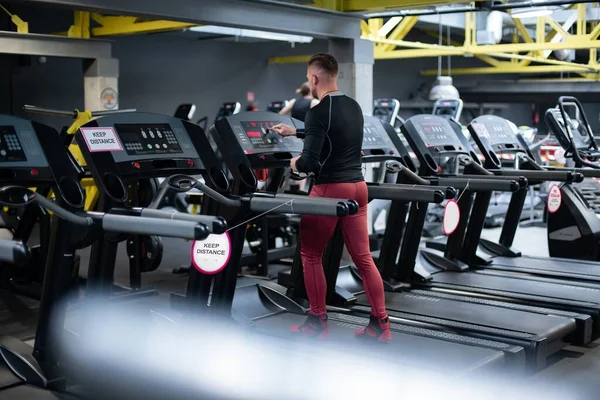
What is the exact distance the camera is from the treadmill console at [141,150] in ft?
12.5

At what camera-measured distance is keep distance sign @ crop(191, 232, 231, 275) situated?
397 cm

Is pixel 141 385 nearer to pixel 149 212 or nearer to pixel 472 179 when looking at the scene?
pixel 149 212

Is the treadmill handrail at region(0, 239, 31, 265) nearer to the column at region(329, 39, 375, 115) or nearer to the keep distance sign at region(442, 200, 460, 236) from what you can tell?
the keep distance sign at region(442, 200, 460, 236)

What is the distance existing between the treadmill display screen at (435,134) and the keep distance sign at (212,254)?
2403 mm

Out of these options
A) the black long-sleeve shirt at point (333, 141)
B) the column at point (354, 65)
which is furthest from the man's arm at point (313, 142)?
the column at point (354, 65)

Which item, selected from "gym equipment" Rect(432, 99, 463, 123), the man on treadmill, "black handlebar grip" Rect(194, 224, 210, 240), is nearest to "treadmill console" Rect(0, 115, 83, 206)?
"black handlebar grip" Rect(194, 224, 210, 240)

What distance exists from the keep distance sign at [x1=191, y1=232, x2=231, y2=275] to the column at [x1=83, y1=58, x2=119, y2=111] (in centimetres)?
682

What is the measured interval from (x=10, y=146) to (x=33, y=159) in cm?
12

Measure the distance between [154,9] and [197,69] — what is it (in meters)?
8.86

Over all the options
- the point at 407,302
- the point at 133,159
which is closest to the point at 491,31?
the point at 407,302

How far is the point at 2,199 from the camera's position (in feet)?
11.5

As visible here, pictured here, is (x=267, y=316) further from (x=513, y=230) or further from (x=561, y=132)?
(x=561, y=132)

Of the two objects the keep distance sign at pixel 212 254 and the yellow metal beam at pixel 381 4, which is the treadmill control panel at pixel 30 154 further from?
the yellow metal beam at pixel 381 4

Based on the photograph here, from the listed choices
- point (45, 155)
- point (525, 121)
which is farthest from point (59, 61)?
point (525, 121)
